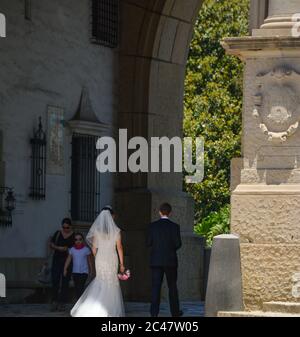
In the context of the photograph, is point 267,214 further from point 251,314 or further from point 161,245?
point 161,245

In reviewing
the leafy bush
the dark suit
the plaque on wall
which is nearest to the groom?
the dark suit

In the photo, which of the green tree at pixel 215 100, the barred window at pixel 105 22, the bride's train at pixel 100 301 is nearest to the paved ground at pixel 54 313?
the bride's train at pixel 100 301

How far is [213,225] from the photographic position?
52.0m

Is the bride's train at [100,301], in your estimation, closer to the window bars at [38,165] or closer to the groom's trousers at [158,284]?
the groom's trousers at [158,284]

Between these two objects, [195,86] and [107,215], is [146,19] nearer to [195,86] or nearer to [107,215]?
[107,215]

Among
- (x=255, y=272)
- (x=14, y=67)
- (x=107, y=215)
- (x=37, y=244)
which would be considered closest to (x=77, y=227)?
(x=37, y=244)

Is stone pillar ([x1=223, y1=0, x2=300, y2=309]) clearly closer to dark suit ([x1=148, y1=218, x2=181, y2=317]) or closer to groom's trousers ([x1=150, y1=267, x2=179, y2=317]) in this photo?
dark suit ([x1=148, y1=218, x2=181, y2=317])

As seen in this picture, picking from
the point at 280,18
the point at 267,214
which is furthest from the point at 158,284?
the point at 280,18

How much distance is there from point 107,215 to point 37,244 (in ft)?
18.9

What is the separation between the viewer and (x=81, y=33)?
102ft

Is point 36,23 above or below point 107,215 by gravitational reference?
above

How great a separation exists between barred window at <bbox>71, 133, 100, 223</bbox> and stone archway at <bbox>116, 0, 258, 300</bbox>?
0.83 metres
